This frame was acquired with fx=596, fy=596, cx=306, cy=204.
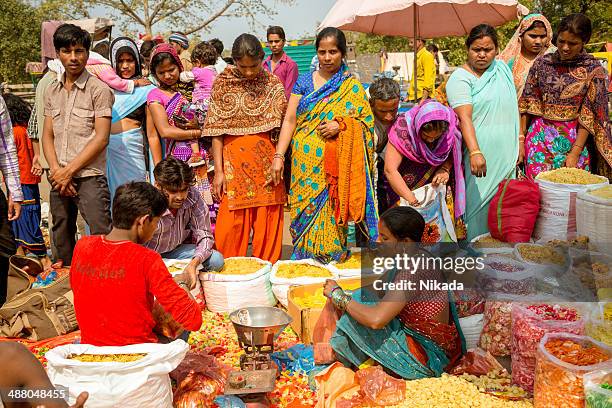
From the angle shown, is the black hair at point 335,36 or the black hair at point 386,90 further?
the black hair at point 386,90

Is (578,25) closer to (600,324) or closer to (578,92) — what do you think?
(578,92)

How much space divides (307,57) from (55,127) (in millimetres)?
12142

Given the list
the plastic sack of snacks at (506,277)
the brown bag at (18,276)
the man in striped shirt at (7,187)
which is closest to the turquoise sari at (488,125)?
the plastic sack of snacks at (506,277)

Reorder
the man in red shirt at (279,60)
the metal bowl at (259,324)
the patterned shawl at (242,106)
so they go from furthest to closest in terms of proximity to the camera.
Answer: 1. the man in red shirt at (279,60)
2. the patterned shawl at (242,106)
3. the metal bowl at (259,324)

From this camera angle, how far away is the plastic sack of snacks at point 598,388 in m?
2.48

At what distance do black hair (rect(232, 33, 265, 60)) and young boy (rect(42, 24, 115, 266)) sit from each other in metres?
0.98

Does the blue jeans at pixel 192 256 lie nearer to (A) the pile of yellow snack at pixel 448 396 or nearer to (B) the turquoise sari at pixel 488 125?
(A) the pile of yellow snack at pixel 448 396

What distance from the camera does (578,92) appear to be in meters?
4.56

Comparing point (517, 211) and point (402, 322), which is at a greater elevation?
point (517, 211)

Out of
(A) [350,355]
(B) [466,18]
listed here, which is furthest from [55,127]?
(B) [466,18]

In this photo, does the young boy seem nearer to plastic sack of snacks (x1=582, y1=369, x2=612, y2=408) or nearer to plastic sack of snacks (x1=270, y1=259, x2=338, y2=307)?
A: plastic sack of snacks (x1=270, y1=259, x2=338, y2=307)

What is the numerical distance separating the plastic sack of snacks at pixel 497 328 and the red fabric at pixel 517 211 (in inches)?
47.3

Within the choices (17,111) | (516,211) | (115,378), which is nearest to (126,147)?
(17,111)

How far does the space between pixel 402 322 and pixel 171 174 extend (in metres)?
1.75
